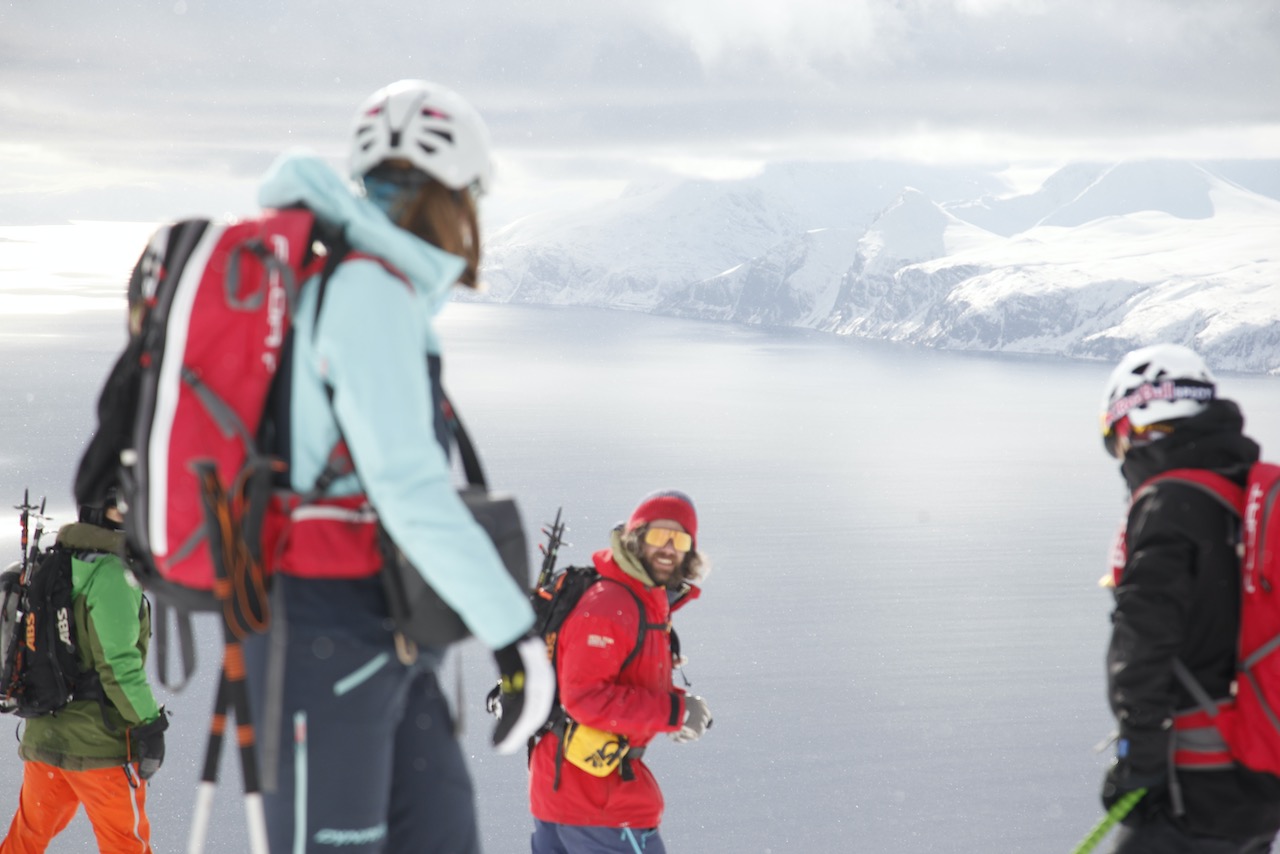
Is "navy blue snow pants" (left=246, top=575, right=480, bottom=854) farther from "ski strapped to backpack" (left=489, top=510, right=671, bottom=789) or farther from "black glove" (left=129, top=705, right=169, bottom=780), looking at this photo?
"black glove" (left=129, top=705, right=169, bottom=780)

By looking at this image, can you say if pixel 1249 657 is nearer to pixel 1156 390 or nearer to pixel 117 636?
pixel 1156 390

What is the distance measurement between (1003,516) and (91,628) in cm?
4382

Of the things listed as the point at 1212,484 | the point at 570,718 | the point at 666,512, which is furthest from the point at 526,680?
the point at 666,512

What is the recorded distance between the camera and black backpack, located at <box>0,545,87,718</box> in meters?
4.91

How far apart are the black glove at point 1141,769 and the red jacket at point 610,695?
170cm

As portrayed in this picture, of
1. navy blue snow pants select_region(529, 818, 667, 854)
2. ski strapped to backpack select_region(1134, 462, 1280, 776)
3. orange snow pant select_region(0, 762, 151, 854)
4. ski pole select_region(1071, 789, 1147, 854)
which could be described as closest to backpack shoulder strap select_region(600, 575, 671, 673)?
navy blue snow pants select_region(529, 818, 667, 854)

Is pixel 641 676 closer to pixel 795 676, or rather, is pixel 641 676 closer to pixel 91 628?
pixel 91 628

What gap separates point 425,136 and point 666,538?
2558mm

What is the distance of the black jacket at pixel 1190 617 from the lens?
122 inches

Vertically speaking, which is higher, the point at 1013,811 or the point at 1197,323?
the point at 1197,323

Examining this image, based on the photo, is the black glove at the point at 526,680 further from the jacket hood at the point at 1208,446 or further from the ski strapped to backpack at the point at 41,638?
the ski strapped to backpack at the point at 41,638

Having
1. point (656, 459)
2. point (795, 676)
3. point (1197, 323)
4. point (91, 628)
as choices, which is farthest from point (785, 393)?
point (1197, 323)

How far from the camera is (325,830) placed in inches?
88.8

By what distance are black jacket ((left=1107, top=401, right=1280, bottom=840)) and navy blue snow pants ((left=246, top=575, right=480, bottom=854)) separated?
1.98 metres
